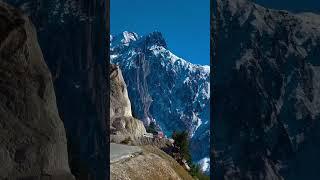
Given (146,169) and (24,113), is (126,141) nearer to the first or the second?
(146,169)

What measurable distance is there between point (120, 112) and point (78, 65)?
67.3 ft

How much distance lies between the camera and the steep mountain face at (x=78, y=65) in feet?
29.6

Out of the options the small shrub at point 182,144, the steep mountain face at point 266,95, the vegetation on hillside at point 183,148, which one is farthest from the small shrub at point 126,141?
the steep mountain face at point 266,95

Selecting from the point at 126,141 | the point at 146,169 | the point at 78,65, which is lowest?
the point at 146,169

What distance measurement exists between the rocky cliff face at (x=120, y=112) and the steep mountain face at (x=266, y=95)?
1723 centimetres

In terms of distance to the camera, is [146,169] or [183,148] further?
[183,148]

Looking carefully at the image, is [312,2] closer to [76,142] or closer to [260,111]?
[260,111]

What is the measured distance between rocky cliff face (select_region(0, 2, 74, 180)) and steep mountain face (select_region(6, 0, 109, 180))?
4788 millimetres

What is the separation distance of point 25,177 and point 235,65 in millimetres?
4921

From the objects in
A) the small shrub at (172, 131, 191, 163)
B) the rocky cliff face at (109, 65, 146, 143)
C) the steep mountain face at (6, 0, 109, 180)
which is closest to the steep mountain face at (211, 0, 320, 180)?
the steep mountain face at (6, 0, 109, 180)

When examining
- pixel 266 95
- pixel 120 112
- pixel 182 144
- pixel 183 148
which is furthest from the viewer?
pixel 120 112

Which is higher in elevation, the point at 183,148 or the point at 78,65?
the point at 78,65

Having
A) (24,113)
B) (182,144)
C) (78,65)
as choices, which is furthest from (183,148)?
(24,113)

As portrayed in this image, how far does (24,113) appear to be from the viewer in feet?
13.2
